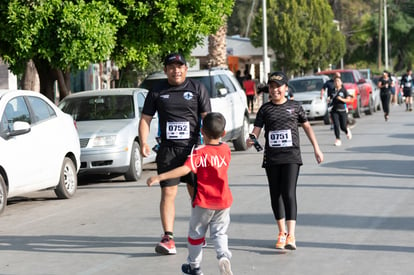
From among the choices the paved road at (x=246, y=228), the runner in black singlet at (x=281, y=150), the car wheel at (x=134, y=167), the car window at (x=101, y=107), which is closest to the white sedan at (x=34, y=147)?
the paved road at (x=246, y=228)

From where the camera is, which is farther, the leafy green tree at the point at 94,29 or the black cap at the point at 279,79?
the leafy green tree at the point at 94,29

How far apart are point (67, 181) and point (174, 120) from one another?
5.07 metres

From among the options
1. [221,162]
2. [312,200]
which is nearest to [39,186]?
[312,200]

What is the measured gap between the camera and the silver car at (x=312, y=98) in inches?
1212

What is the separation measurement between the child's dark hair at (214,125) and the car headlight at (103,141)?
26.1 feet

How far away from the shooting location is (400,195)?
1274 cm

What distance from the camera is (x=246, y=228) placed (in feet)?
33.6

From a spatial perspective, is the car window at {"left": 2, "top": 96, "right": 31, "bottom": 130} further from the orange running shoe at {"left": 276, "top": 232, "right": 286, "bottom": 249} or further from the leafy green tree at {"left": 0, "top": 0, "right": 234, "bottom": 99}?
the orange running shoe at {"left": 276, "top": 232, "right": 286, "bottom": 249}

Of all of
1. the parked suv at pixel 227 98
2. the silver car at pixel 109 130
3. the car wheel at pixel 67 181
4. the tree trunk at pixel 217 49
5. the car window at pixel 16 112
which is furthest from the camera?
the tree trunk at pixel 217 49

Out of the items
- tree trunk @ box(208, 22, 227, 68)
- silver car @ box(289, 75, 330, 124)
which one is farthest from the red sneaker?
tree trunk @ box(208, 22, 227, 68)

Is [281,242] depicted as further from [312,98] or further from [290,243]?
[312,98]

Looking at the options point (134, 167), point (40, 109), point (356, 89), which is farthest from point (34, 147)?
point (356, 89)

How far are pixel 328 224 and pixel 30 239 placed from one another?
128 inches

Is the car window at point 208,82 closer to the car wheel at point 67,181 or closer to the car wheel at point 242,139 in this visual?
the car wheel at point 242,139
